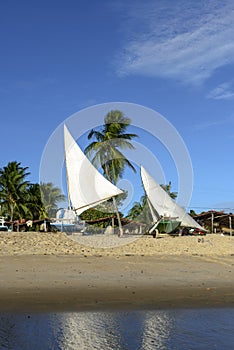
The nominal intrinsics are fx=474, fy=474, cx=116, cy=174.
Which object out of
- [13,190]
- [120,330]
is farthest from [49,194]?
[13,190]

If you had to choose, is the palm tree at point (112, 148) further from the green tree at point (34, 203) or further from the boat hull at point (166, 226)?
the green tree at point (34, 203)

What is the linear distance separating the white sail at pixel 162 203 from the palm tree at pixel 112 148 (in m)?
9.04

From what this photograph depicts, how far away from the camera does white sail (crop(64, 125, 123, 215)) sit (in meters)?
36.7

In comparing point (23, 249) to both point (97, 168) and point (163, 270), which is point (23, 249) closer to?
point (163, 270)

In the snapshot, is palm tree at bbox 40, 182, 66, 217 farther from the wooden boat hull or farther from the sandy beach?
the wooden boat hull

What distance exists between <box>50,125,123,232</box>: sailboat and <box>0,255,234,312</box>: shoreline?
48.6 feet

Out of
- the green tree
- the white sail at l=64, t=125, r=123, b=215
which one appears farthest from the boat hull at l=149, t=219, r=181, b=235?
the green tree

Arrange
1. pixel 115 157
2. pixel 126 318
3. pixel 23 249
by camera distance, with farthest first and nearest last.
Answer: pixel 115 157 → pixel 23 249 → pixel 126 318

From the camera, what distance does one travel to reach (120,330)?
9453mm

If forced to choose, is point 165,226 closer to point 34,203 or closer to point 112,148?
point 112,148

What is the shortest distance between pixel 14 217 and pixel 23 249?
166 ft

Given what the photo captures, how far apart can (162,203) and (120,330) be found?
46943 millimetres

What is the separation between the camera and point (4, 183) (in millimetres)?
72812

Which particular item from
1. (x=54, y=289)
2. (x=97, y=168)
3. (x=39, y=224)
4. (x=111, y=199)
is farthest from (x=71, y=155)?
(x=54, y=289)
